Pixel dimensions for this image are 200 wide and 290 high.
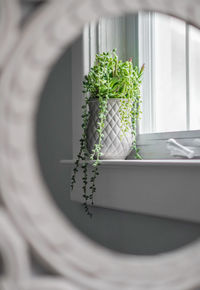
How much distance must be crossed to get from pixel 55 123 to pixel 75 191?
0.46 m

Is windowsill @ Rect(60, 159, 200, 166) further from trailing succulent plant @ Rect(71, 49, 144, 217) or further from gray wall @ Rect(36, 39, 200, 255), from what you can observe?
gray wall @ Rect(36, 39, 200, 255)

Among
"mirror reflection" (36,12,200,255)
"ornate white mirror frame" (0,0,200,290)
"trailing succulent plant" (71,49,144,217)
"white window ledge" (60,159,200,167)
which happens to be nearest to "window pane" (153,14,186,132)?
"mirror reflection" (36,12,200,255)

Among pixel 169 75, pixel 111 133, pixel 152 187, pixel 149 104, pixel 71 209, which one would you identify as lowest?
pixel 71 209

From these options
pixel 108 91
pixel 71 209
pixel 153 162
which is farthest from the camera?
pixel 71 209

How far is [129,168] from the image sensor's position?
1.15 metres

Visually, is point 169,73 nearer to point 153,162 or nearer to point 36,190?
point 153,162

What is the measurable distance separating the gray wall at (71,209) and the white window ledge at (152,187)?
12 cm

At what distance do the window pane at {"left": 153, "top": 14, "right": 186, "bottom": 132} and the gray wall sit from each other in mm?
384

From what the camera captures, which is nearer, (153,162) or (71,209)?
(153,162)

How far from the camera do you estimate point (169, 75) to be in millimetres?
1377

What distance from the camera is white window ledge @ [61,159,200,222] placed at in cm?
95

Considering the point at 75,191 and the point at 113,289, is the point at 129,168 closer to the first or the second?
the point at 75,191

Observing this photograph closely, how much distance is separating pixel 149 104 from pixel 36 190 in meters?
1.15

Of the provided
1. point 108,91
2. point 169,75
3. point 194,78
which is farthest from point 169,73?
point 108,91
